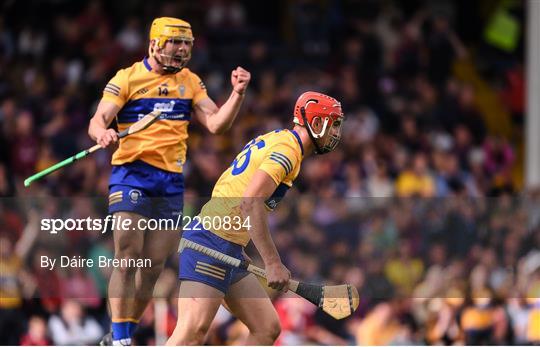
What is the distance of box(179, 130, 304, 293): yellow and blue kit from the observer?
878 cm

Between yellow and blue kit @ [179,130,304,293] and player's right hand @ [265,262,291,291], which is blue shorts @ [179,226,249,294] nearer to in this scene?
yellow and blue kit @ [179,130,304,293]

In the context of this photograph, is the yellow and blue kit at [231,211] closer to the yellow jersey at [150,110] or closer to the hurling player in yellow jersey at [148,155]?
the hurling player in yellow jersey at [148,155]

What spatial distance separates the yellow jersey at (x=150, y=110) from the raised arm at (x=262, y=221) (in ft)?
4.00

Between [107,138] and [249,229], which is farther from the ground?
[107,138]

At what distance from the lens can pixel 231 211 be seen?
883 centimetres

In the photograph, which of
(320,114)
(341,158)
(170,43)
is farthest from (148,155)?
(341,158)

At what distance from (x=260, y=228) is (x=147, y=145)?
141 centimetres

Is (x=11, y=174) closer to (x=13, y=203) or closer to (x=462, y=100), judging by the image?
(x=13, y=203)

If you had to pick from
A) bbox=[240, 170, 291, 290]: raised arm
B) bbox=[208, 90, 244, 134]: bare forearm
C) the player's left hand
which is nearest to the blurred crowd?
bbox=[208, 90, 244, 134]: bare forearm

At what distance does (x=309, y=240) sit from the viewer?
12.7 m

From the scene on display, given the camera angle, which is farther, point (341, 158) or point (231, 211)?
point (341, 158)

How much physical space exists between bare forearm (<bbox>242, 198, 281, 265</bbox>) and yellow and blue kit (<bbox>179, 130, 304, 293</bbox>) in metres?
0.23

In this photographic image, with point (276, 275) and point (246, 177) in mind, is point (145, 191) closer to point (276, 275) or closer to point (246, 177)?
point (246, 177)

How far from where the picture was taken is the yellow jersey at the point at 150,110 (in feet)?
31.7
